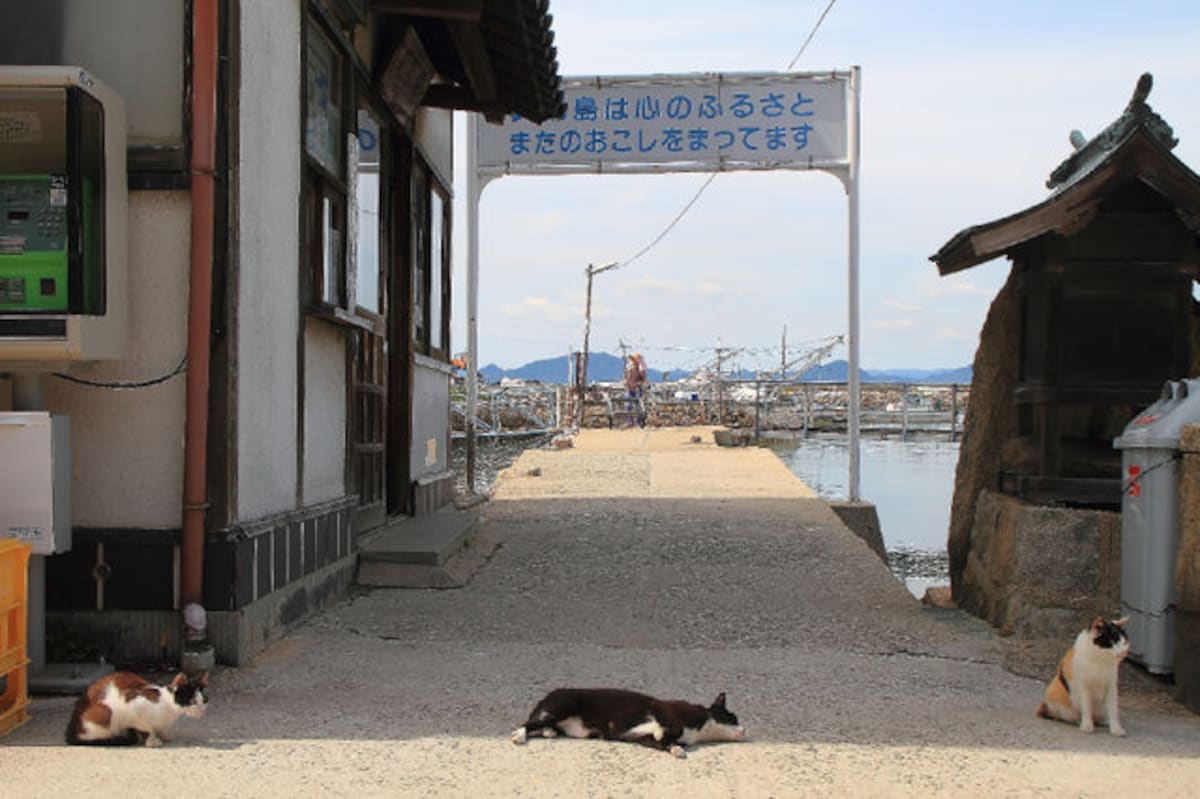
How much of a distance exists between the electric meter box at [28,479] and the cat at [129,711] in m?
0.86

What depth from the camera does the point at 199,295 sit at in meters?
5.15

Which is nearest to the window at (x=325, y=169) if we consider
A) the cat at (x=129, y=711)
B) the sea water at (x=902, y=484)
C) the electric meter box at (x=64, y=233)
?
the electric meter box at (x=64, y=233)

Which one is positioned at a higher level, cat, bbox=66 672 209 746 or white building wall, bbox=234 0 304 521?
white building wall, bbox=234 0 304 521

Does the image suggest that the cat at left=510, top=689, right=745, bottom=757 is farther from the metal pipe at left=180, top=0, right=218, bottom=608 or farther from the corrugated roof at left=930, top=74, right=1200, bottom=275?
the corrugated roof at left=930, top=74, right=1200, bottom=275

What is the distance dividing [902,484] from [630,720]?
16498mm

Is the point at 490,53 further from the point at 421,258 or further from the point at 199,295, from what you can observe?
the point at 199,295

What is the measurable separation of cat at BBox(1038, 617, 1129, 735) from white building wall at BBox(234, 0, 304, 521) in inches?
149

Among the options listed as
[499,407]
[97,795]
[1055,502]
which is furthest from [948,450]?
[97,795]

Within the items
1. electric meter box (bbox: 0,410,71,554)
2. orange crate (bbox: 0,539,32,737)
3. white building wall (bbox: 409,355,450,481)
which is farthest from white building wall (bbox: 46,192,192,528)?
white building wall (bbox: 409,355,450,481)

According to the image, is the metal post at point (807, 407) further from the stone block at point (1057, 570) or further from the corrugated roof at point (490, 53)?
the stone block at point (1057, 570)

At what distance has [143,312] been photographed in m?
5.24

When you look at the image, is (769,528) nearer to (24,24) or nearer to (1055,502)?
(1055,502)

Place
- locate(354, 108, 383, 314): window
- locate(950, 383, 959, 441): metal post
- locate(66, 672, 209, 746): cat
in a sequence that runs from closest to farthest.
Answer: locate(66, 672, 209, 746): cat → locate(354, 108, 383, 314): window → locate(950, 383, 959, 441): metal post

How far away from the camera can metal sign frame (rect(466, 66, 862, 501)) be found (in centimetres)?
1281
